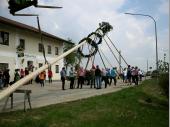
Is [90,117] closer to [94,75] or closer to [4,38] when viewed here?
[94,75]

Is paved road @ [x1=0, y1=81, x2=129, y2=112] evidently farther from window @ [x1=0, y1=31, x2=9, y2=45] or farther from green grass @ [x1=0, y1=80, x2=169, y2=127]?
window @ [x1=0, y1=31, x2=9, y2=45]

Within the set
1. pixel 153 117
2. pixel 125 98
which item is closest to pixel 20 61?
pixel 125 98

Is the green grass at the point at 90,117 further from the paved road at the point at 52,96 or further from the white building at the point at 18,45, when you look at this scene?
the white building at the point at 18,45

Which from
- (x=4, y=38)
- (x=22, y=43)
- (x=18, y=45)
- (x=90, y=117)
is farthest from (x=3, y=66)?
(x=90, y=117)

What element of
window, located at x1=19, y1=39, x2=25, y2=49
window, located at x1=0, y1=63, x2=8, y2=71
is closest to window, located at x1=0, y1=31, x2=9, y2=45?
window, located at x1=0, y1=63, x2=8, y2=71

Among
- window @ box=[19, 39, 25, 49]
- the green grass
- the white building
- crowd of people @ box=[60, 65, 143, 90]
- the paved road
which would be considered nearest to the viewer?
the green grass

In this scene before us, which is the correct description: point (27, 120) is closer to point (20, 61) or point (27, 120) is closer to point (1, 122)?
point (1, 122)

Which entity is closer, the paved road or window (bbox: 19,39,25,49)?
the paved road

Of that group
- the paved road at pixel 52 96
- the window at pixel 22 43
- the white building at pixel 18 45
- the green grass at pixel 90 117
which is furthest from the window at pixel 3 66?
the green grass at pixel 90 117

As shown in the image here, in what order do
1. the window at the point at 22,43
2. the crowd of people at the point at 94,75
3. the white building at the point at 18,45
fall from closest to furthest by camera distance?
the crowd of people at the point at 94,75 → the white building at the point at 18,45 → the window at the point at 22,43

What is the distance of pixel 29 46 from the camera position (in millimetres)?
44156

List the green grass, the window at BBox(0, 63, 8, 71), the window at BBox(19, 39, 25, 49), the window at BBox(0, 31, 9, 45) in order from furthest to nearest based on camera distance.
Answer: the window at BBox(19, 39, 25, 49)
the window at BBox(0, 31, 9, 45)
the window at BBox(0, 63, 8, 71)
the green grass

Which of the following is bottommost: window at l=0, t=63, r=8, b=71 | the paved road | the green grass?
the green grass

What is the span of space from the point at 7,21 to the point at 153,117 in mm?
27148
